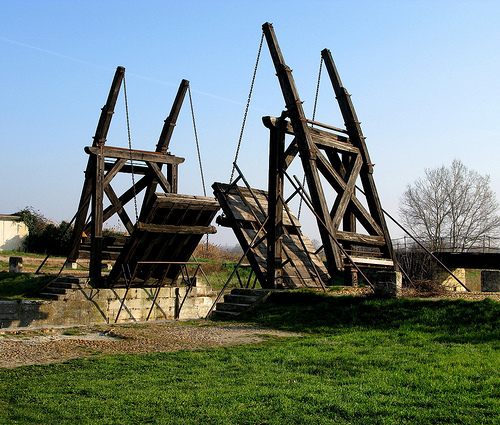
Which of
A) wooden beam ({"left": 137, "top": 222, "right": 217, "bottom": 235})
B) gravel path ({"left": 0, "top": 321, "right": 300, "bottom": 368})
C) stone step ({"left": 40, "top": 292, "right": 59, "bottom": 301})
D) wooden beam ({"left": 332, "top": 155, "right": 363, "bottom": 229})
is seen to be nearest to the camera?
gravel path ({"left": 0, "top": 321, "right": 300, "bottom": 368})

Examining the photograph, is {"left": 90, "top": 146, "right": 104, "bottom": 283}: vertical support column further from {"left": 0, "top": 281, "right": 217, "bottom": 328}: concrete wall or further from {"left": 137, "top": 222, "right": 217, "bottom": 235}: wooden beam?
{"left": 137, "top": 222, "right": 217, "bottom": 235}: wooden beam

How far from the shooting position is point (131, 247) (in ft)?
48.0

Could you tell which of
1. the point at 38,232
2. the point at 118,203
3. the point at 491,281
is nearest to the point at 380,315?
the point at 491,281

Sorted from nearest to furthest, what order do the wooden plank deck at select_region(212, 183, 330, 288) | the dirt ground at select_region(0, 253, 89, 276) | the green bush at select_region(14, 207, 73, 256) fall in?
the wooden plank deck at select_region(212, 183, 330, 288)
the dirt ground at select_region(0, 253, 89, 276)
the green bush at select_region(14, 207, 73, 256)

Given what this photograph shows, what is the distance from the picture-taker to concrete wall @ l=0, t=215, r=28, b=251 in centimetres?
3247

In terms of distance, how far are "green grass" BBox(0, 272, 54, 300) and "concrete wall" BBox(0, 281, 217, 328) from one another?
1473 mm

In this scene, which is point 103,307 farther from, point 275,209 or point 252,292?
point 275,209

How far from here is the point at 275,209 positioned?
1318 cm

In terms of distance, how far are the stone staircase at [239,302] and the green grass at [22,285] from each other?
668cm

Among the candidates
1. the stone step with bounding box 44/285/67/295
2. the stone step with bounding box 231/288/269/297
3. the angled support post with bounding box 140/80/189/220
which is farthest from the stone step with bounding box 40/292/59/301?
the stone step with bounding box 231/288/269/297

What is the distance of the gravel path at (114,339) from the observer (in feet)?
24.8

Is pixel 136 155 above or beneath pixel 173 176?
above

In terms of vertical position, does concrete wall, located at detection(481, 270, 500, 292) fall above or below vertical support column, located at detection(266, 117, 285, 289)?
below

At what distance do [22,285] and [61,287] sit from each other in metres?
1.99
